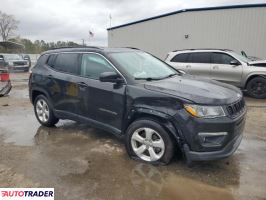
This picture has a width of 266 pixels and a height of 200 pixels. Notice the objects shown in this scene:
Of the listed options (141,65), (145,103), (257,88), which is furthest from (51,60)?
(257,88)

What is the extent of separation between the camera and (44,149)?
4.89 metres

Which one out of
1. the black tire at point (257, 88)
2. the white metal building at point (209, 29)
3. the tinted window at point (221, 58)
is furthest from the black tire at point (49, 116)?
the white metal building at point (209, 29)

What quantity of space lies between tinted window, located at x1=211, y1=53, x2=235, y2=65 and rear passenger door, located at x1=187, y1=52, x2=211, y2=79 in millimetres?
187

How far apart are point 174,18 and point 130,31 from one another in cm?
521

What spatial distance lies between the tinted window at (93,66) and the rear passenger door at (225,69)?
6525mm

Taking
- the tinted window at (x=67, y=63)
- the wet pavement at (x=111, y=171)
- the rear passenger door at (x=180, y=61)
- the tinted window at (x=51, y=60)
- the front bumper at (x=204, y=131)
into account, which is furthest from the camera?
the rear passenger door at (x=180, y=61)

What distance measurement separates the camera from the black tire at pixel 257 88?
376 inches

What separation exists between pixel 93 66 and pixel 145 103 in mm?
1422

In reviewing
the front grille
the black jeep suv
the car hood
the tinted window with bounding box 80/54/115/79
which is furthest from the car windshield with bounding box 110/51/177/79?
the front grille

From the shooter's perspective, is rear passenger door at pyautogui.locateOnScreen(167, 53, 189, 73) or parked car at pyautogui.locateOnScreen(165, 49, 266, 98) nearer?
parked car at pyautogui.locateOnScreen(165, 49, 266, 98)

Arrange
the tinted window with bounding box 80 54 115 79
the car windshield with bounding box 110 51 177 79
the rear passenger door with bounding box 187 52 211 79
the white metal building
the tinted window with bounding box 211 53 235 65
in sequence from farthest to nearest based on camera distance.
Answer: the white metal building
the rear passenger door with bounding box 187 52 211 79
the tinted window with bounding box 211 53 235 65
the tinted window with bounding box 80 54 115 79
the car windshield with bounding box 110 51 177 79

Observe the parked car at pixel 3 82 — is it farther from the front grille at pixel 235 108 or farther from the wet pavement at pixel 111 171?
the front grille at pixel 235 108

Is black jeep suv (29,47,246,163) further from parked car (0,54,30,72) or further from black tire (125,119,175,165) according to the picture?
parked car (0,54,30,72)

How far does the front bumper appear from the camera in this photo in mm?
3619
